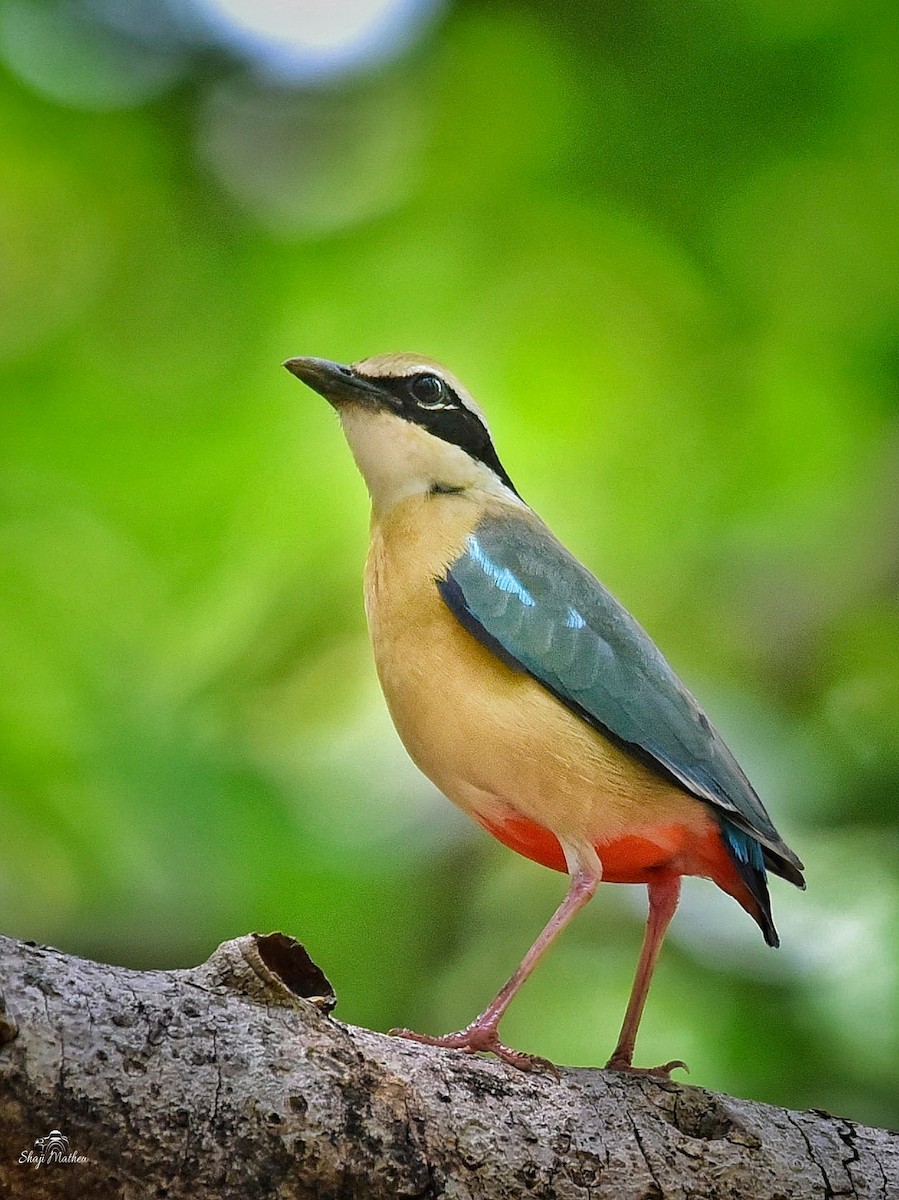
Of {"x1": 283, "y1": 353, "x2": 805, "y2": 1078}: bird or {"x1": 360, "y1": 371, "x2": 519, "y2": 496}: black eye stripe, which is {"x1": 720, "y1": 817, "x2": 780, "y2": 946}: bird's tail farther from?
{"x1": 360, "y1": 371, "x2": 519, "y2": 496}: black eye stripe

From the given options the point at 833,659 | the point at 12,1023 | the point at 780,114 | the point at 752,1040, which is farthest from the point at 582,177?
the point at 12,1023

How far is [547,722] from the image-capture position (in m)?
4.05

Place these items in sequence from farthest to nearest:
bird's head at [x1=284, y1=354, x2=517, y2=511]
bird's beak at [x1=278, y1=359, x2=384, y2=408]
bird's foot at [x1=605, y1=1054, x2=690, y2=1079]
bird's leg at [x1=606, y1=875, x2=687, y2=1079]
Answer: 1. bird's head at [x1=284, y1=354, x2=517, y2=511]
2. bird's beak at [x1=278, y1=359, x2=384, y2=408]
3. bird's leg at [x1=606, y1=875, x2=687, y2=1079]
4. bird's foot at [x1=605, y1=1054, x2=690, y2=1079]

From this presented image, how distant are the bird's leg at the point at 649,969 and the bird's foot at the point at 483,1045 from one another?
357 mm

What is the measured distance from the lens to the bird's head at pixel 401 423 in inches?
183

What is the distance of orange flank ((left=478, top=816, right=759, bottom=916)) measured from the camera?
4.22m

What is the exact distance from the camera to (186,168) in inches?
282

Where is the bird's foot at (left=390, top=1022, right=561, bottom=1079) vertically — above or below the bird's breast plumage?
below

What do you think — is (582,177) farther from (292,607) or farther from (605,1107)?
(605,1107)

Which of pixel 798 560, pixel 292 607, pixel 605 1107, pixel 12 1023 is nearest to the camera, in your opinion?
pixel 12 1023

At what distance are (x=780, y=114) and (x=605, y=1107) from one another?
5.34m
